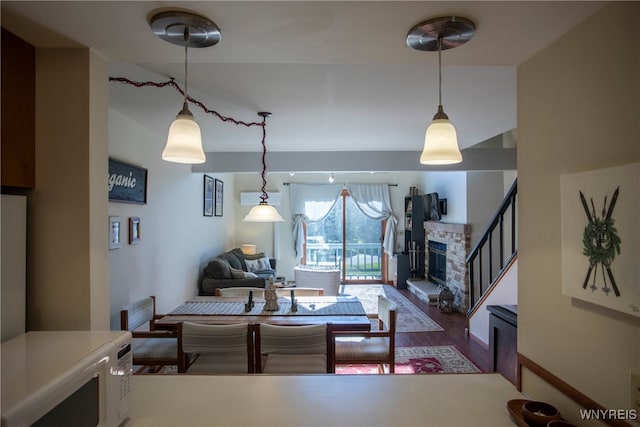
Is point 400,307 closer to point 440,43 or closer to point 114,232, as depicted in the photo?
point 114,232

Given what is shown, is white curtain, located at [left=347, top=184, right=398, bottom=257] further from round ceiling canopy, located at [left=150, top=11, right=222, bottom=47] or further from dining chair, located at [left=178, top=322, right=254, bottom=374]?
round ceiling canopy, located at [left=150, top=11, right=222, bottom=47]

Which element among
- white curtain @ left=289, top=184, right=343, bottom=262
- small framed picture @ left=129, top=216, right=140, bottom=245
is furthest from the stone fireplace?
small framed picture @ left=129, top=216, right=140, bottom=245

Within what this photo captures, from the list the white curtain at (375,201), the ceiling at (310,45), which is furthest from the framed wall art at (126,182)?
the white curtain at (375,201)

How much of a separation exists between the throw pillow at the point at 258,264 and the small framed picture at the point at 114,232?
3460 mm

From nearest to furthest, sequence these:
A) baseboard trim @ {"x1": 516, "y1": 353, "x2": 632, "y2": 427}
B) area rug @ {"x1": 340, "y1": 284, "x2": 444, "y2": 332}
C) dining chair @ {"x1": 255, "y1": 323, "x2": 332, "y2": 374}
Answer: baseboard trim @ {"x1": 516, "y1": 353, "x2": 632, "y2": 427} → dining chair @ {"x1": 255, "y1": 323, "x2": 332, "y2": 374} → area rug @ {"x1": 340, "y1": 284, "x2": 444, "y2": 332}

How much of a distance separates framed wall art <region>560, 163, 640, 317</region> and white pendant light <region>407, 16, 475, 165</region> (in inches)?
16.0

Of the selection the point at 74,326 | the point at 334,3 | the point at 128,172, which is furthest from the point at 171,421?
the point at 128,172

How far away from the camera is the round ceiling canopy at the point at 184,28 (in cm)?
100

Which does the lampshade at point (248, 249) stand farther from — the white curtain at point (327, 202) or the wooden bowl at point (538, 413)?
the wooden bowl at point (538, 413)

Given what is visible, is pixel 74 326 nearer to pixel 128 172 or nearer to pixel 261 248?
pixel 128 172

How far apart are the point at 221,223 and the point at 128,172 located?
3.46 m

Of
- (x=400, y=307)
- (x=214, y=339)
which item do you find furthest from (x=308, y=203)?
(x=214, y=339)

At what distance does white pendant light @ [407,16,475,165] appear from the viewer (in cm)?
104

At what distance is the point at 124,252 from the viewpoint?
299cm
